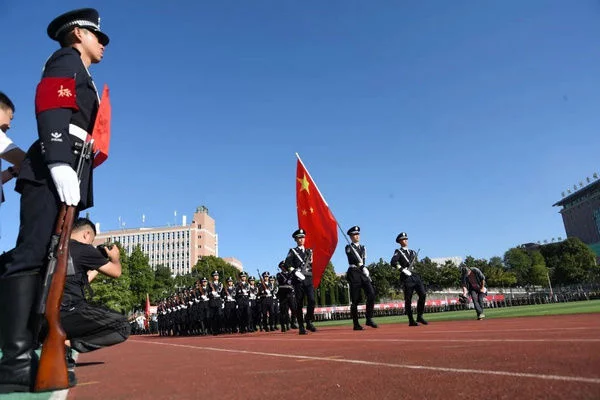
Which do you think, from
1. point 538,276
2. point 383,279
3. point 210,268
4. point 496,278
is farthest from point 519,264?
point 210,268

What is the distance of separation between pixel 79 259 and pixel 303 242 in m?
7.76

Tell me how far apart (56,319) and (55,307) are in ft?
0.22

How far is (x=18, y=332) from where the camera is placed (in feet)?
8.37

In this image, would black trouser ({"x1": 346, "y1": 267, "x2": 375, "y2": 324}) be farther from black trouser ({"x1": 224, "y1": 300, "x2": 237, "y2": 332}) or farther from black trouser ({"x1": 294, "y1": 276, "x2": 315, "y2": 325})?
black trouser ({"x1": 224, "y1": 300, "x2": 237, "y2": 332})

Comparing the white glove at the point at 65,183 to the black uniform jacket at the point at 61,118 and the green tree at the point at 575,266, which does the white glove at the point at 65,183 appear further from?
the green tree at the point at 575,266

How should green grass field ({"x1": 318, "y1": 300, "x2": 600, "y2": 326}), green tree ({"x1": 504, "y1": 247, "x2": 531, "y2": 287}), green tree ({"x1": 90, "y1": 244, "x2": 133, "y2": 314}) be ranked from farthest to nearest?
green tree ({"x1": 504, "y1": 247, "x2": 531, "y2": 287}), green tree ({"x1": 90, "y1": 244, "x2": 133, "y2": 314}), green grass field ({"x1": 318, "y1": 300, "x2": 600, "y2": 326})

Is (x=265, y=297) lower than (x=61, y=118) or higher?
lower

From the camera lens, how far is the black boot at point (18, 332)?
8.07ft

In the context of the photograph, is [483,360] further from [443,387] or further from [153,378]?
[153,378]

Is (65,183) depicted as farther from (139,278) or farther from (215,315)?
(139,278)

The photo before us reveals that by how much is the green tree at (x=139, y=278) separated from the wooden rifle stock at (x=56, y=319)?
62489 millimetres

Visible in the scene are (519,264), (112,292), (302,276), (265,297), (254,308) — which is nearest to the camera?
(302,276)

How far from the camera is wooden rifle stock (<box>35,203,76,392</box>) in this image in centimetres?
235

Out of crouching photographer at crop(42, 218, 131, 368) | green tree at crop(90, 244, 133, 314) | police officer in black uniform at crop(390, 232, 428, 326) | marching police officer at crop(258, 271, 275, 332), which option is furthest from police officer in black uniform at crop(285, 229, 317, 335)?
green tree at crop(90, 244, 133, 314)
